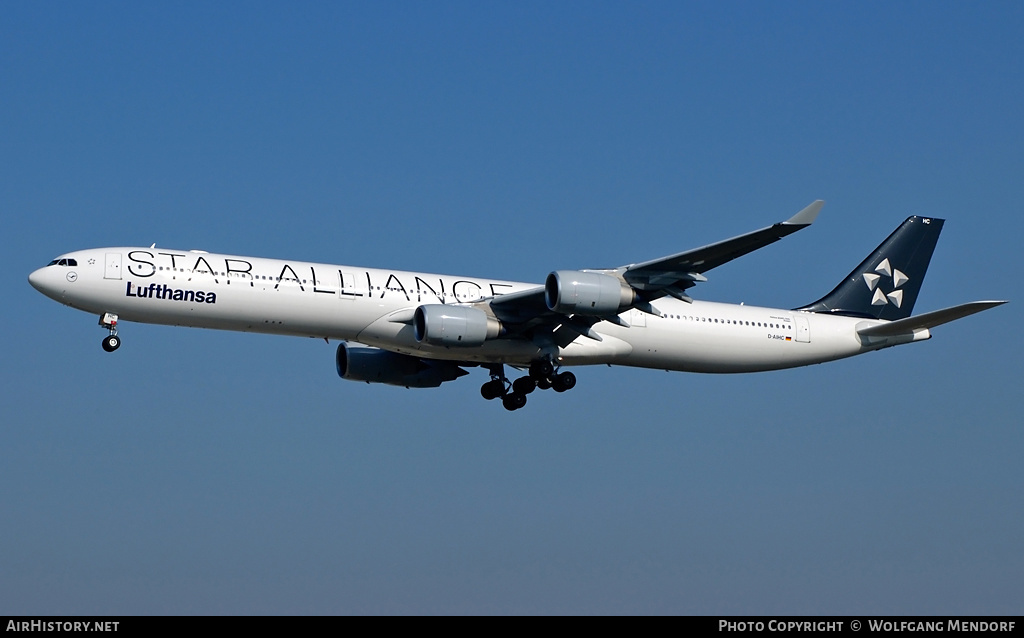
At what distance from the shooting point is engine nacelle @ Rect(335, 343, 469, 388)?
44156mm

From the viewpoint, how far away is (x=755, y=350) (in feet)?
143

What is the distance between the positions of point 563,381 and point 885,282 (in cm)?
1434

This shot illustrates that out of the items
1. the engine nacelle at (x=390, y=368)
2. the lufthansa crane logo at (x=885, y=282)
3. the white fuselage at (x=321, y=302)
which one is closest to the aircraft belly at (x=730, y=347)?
the white fuselage at (x=321, y=302)

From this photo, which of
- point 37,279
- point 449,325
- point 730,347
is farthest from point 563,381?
point 37,279

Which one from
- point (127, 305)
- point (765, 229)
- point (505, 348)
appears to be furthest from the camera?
point (505, 348)

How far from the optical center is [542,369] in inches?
1614

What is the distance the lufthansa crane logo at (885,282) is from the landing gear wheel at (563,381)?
1312 centimetres

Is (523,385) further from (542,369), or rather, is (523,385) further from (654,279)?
(654,279)

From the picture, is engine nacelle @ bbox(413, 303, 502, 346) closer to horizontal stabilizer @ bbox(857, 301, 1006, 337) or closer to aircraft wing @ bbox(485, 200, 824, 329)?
aircraft wing @ bbox(485, 200, 824, 329)
